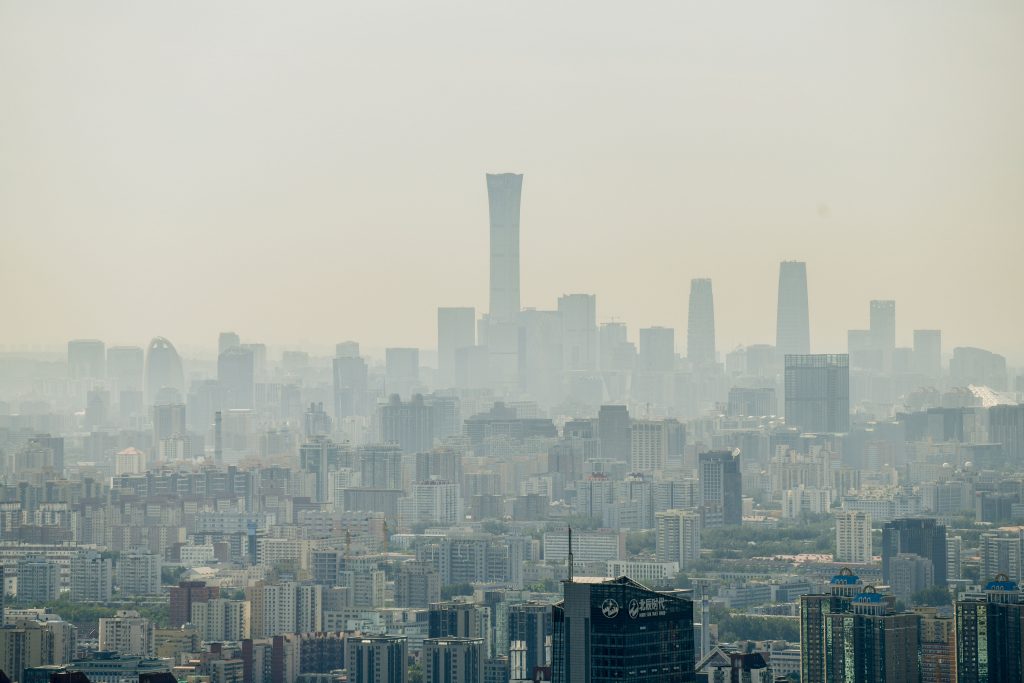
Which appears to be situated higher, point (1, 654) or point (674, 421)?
point (674, 421)

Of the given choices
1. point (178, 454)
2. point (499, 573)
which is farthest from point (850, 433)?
point (499, 573)

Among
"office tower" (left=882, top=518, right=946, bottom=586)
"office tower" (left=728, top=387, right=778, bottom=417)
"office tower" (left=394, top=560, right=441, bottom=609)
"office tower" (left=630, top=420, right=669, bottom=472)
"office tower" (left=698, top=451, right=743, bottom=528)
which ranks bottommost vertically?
"office tower" (left=394, top=560, right=441, bottom=609)

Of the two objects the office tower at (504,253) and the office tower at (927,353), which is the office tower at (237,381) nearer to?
the office tower at (504,253)

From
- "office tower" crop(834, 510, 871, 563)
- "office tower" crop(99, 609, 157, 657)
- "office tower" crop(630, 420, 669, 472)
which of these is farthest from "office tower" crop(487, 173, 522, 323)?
"office tower" crop(99, 609, 157, 657)

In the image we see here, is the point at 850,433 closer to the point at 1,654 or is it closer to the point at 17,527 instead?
the point at 17,527

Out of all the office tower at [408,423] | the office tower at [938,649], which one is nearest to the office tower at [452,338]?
the office tower at [408,423]

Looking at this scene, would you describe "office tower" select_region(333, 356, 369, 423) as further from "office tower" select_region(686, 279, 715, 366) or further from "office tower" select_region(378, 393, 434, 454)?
"office tower" select_region(686, 279, 715, 366)

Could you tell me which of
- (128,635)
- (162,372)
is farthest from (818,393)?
(128,635)
